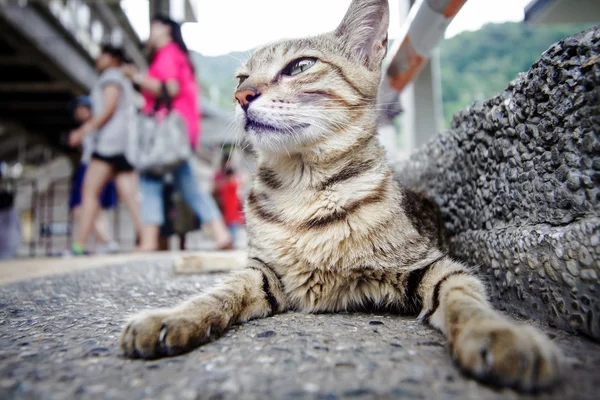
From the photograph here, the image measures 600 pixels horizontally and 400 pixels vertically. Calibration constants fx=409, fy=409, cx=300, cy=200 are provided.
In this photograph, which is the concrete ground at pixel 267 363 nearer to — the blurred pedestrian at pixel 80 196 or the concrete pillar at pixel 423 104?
the concrete pillar at pixel 423 104

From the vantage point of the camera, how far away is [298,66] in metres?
1.96

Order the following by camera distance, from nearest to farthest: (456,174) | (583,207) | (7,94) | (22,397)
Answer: (22,397) < (583,207) < (456,174) < (7,94)

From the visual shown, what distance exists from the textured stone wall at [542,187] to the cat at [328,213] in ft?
0.59

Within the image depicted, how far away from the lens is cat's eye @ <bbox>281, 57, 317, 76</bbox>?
195 cm

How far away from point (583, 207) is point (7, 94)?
10.8 metres

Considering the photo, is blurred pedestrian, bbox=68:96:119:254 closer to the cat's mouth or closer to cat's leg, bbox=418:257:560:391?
the cat's mouth

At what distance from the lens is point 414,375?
3.12 feet

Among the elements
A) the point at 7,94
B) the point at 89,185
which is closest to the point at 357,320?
the point at 89,185

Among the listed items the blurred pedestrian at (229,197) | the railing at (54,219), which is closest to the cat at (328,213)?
the blurred pedestrian at (229,197)

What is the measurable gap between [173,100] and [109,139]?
993 millimetres

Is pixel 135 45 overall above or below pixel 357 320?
above

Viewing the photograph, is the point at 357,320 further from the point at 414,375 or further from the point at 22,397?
the point at 22,397

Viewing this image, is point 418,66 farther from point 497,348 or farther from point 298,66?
point 497,348

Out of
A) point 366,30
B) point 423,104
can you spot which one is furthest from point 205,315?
point 423,104
